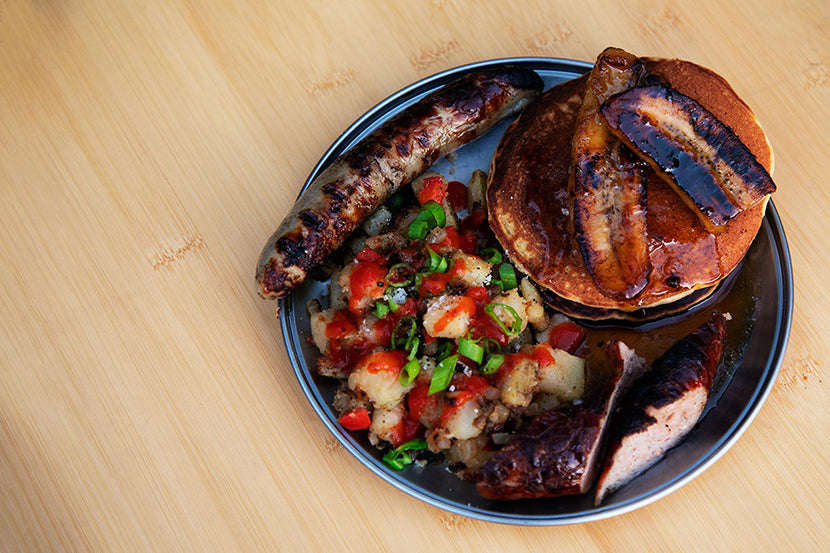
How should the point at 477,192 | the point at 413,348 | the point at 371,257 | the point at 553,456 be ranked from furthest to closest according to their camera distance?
the point at 477,192 < the point at 371,257 < the point at 413,348 < the point at 553,456

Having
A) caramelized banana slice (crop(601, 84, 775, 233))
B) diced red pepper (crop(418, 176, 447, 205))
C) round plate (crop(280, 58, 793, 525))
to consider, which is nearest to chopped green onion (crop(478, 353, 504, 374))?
round plate (crop(280, 58, 793, 525))

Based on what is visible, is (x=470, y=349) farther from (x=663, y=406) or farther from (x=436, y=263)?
(x=663, y=406)

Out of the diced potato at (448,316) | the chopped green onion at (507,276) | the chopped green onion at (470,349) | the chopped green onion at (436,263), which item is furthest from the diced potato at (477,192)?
the chopped green onion at (470,349)

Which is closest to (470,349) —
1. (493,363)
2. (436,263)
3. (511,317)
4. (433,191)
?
(493,363)

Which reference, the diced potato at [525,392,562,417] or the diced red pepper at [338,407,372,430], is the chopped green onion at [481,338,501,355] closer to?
the diced potato at [525,392,562,417]

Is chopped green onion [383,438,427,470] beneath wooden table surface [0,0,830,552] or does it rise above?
beneath

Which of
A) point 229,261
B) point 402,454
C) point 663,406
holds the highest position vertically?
point 229,261
